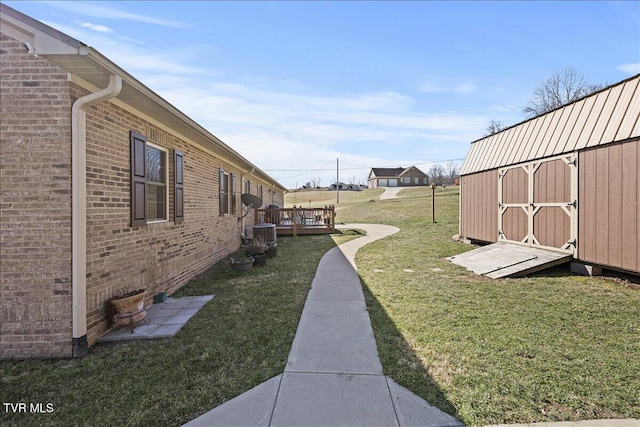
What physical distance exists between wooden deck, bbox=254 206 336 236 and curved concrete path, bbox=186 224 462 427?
10.6 metres

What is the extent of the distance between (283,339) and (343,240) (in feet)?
31.3

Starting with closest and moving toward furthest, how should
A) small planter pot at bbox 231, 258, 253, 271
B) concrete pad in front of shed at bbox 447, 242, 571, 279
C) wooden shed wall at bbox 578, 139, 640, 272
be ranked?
wooden shed wall at bbox 578, 139, 640, 272 < concrete pad in front of shed at bbox 447, 242, 571, 279 < small planter pot at bbox 231, 258, 253, 271

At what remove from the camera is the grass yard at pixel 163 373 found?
8.03 feet

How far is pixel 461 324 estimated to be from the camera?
4.17 m

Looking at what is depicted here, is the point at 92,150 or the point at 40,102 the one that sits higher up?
the point at 40,102

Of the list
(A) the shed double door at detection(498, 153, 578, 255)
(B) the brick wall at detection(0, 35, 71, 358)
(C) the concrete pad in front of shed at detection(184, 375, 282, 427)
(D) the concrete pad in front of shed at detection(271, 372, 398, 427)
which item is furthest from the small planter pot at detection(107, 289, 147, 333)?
(A) the shed double door at detection(498, 153, 578, 255)

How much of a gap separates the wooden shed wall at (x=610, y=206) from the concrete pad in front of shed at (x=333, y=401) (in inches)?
233

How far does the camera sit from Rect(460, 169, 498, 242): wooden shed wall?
9812 mm

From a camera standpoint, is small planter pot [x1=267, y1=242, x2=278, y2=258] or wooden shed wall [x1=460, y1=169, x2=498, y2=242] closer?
small planter pot [x1=267, y1=242, x2=278, y2=258]

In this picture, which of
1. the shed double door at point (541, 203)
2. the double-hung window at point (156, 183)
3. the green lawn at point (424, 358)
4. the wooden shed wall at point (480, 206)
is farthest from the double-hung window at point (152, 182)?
the wooden shed wall at point (480, 206)

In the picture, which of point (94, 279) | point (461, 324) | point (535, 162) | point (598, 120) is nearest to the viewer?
point (94, 279)

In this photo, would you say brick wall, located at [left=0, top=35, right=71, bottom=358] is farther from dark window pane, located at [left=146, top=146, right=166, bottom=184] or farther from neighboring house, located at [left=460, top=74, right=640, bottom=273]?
neighboring house, located at [left=460, top=74, right=640, bottom=273]

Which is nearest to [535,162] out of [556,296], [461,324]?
[556,296]

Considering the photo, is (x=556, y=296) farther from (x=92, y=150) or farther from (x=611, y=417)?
(x=92, y=150)
